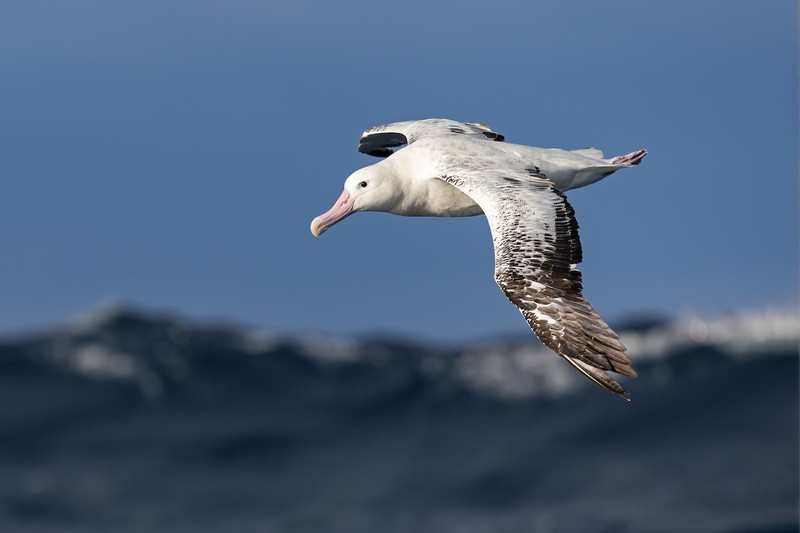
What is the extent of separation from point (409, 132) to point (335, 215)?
2016 millimetres

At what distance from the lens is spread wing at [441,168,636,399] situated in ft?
41.6

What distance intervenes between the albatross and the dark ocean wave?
→ 99505 millimetres

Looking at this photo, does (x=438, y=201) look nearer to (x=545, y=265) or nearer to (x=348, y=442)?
(x=545, y=265)

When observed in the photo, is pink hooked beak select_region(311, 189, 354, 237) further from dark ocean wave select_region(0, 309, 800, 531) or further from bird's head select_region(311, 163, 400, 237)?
dark ocean wave select_region(0, 309, 800, 531)

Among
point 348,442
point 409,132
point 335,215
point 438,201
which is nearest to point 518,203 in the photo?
point 438,201

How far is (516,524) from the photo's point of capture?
11588 cm

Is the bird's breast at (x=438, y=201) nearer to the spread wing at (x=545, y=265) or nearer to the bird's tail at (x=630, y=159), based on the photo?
the spread wing at (x=545, y=265)

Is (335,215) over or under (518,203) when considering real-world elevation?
over

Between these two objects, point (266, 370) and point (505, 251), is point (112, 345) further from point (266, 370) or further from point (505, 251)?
point (505, 251)

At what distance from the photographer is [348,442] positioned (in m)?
128

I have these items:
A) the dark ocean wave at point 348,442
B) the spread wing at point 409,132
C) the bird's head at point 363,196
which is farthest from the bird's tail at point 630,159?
the dark ocean wave at point 348,442

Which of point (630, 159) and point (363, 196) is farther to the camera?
point (630, 159)

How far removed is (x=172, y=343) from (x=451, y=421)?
2950 cm

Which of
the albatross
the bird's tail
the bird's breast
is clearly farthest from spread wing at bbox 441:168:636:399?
the bird's tail
